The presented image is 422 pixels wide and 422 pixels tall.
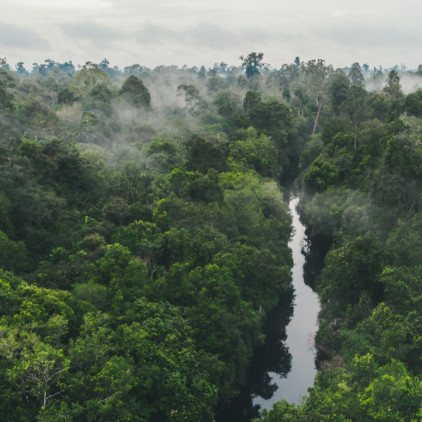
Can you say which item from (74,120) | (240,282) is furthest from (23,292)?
(74,120)

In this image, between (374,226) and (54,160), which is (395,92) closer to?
(374,226)

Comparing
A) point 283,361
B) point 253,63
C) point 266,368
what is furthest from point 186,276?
point 253,63

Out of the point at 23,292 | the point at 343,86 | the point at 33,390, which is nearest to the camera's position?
the point at 33,390

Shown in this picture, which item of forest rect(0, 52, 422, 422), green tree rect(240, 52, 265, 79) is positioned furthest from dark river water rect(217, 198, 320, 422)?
green tree rect(240, 52, 265, 79)

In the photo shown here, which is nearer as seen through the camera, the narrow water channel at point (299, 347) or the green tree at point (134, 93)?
the narrow water channel at point (299, 347)

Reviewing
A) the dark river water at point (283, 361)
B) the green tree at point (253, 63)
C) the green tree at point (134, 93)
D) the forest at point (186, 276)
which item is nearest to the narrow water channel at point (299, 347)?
the dark river water at point (283, 361)

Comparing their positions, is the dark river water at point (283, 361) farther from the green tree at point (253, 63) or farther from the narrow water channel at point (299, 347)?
the green tree at point (253, 63)
